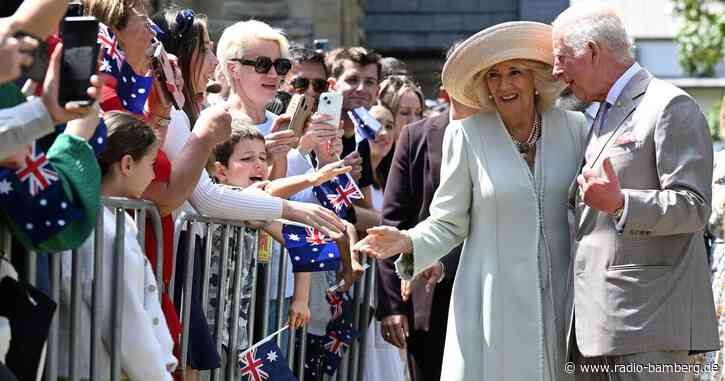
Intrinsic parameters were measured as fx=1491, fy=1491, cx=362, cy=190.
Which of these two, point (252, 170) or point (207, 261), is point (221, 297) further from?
point (252, 170)

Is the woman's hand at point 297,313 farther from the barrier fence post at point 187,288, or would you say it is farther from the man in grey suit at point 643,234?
the man in grey suit at point 643,234

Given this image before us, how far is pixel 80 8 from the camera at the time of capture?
5.42 metres

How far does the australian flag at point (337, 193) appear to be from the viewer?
24.1ft

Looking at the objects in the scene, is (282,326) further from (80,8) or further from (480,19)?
(480,19)

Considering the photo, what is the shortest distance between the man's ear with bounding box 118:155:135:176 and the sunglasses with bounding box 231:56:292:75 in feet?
7.16

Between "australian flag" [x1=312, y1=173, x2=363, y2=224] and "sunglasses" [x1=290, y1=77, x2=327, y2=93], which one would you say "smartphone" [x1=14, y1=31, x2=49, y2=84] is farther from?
"sunglasses" [x1=290, y1=77, x2=327, y2=93]

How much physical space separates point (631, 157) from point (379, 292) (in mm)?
2118

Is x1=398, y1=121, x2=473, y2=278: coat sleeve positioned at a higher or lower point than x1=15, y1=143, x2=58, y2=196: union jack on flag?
lower

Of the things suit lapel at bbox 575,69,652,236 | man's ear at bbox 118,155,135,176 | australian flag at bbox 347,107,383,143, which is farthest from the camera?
australian flag at bbox 347,107,383,143

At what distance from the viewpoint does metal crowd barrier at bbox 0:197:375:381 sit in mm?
4797

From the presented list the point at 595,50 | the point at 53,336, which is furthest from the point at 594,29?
the point at 53,336

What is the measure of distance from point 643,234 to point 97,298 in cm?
210

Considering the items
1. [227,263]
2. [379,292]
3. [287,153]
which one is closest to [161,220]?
[227,263]

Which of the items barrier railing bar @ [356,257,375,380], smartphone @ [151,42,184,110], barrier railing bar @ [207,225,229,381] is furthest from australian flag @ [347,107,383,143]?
smartphone @ [151,42,184,110]
